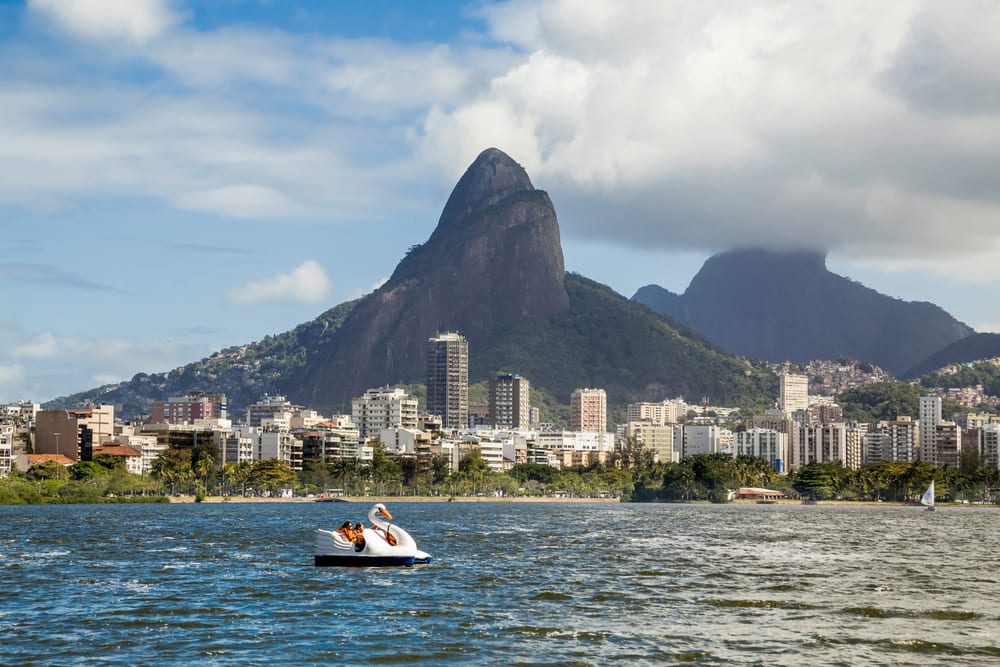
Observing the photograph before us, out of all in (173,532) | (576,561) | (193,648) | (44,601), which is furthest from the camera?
(173,532)

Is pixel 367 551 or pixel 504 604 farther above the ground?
pixel 367 551

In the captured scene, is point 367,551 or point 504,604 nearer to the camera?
point 504,604

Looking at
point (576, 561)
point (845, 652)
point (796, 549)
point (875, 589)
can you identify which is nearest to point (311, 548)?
point (576, 561)

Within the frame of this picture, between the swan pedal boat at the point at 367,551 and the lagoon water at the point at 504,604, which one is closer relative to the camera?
the lagoon water at the point at 504,604

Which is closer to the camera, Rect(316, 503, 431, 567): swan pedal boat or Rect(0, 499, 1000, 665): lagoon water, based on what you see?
Rect(0, 499, 1000, 665): lagoon water

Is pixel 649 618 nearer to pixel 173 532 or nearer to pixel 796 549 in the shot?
pixel 796 549
